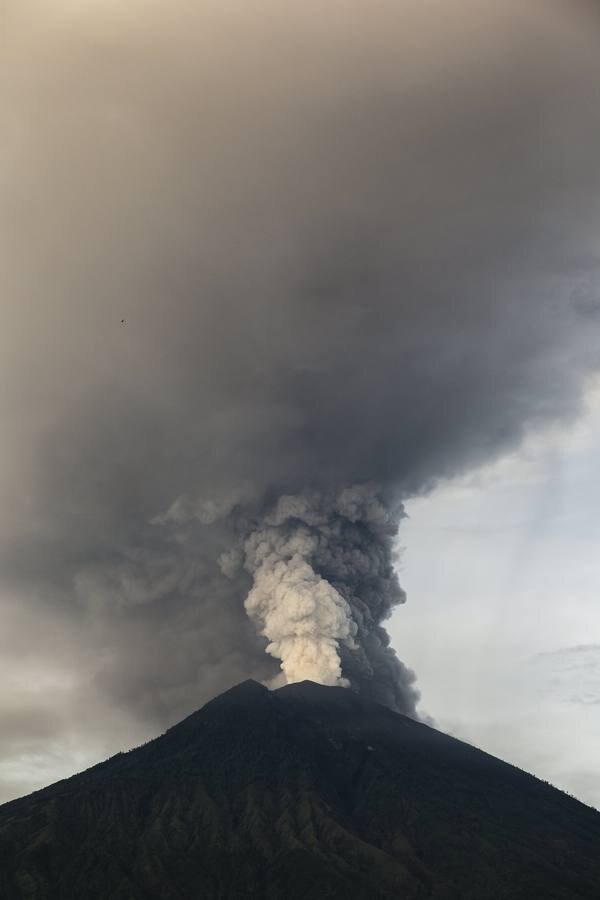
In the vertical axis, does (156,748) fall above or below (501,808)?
above

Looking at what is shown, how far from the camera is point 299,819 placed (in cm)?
9438

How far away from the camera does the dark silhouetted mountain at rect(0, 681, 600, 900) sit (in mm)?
83188

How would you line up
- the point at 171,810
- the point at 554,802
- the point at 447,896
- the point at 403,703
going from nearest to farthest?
1. the point at 447,896
2. the point at 171,810
3. the point at 554,802
4. the point at 403,703

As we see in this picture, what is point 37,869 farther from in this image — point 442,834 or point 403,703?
point 403,703

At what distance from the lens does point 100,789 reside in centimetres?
10312

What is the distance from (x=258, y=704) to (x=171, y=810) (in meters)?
22.6

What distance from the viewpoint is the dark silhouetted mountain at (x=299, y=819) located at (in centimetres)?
8319

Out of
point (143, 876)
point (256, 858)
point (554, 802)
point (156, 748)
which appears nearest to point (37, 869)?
point (143, 876)

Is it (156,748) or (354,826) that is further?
(156,748)

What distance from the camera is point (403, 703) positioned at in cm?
12619

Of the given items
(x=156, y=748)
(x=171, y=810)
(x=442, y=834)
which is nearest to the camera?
(x=442, y=834)

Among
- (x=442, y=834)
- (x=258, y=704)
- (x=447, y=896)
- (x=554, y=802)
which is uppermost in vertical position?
(x=258, y=704)

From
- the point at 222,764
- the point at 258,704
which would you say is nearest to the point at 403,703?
the point at 258,704

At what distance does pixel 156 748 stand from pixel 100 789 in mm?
13012
